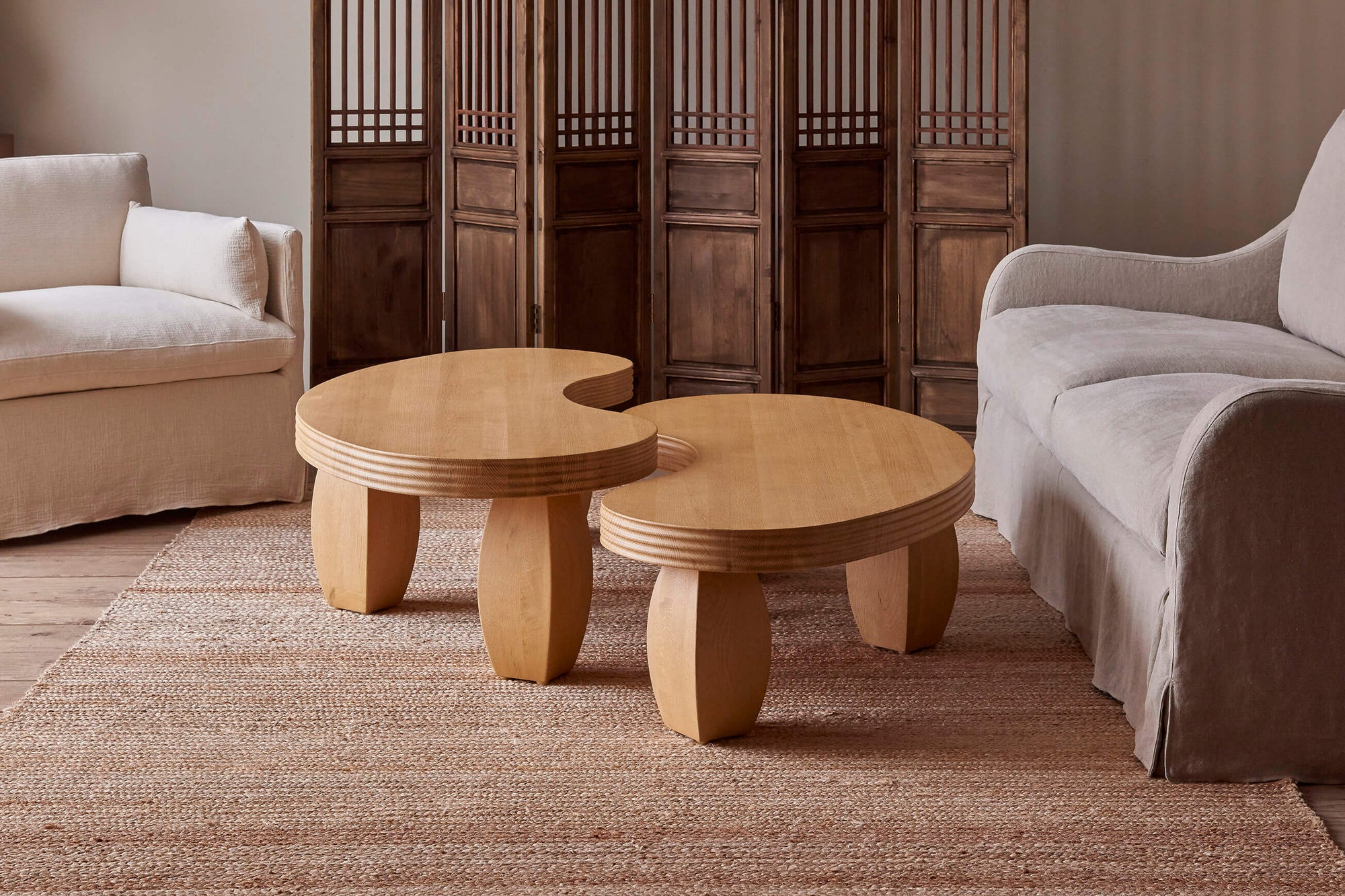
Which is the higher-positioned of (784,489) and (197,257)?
(197,257)

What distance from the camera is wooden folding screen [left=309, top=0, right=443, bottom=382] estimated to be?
154 inches

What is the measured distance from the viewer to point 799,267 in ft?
12.9

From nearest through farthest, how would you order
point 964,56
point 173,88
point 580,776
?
point 580,776 < point 964,56 < point 173,88

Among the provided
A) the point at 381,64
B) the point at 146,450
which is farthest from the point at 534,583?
the point at 381,64

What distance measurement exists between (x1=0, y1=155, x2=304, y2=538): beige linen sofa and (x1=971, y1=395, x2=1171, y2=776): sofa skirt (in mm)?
1803

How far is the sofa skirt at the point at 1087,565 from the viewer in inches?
81.3

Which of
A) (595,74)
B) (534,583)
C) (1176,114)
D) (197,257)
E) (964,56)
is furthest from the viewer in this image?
(1176,114)

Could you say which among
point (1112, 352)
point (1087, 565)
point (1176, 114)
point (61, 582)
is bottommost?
point (61, 582)

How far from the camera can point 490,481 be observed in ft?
7.16

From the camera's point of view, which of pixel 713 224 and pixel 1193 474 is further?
pixel 713 224

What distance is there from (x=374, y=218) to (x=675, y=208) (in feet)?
2.97

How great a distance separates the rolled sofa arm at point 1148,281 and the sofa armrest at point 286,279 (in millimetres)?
1776

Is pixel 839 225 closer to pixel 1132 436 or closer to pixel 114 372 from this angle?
pixel 1132 436

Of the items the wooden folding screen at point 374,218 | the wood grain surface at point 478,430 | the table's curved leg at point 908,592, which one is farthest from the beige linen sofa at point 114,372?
the table's curved leg at point 908,592
